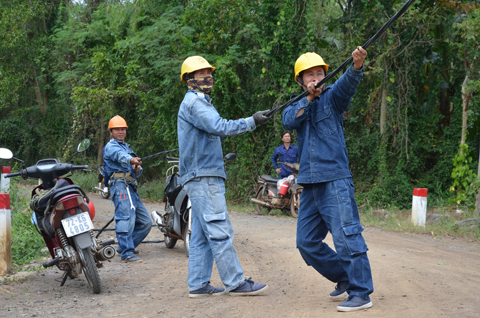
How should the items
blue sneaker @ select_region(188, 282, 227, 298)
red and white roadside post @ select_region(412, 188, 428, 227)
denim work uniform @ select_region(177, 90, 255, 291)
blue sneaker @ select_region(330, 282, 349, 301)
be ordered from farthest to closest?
red and white roadside post @ select_region(412, 188, 428, 227), blue sneaker @ select_region(188, 282, 227, 298), denim work uniform @ select_region(177, 90, 255, 291), blue sneaker @ select_region(330, 282, 349, 301)

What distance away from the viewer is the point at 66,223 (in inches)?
212

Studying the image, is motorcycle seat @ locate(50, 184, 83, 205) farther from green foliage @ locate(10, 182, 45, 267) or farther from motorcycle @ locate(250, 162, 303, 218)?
motorcycle @ locate(250, 162, 303, 218)

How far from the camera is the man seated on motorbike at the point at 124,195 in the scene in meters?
7.25

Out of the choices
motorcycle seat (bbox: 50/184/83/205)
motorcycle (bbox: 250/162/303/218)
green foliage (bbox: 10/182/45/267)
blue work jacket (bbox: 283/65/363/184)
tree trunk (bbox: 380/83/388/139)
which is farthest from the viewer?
tree trunk (bbox: 380/83/388/139)

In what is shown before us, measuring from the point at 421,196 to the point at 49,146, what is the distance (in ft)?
74.4

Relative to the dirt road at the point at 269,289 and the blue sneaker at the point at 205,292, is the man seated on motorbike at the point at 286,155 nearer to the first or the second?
the dirt road at the point at 269,289

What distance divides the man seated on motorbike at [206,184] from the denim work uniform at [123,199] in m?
2.33

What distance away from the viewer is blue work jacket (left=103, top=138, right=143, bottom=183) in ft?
23.4

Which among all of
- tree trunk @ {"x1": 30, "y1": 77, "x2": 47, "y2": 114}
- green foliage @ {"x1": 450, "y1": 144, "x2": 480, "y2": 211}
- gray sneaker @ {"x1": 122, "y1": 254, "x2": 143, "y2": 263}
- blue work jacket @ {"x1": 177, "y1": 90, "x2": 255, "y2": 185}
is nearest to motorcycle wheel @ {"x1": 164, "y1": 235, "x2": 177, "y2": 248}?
gray sneaker @ {"x1": 122, "y1": 254, "x2": 143, "y2": 263}

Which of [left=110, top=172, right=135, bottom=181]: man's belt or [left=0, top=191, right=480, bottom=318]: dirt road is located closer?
[left=0, top=191, right=480, bottom=318]: dirt road

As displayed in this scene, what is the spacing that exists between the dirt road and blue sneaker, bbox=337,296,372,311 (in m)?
0.05

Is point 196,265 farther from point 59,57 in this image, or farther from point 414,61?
point 59,57

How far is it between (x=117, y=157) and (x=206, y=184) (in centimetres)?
273

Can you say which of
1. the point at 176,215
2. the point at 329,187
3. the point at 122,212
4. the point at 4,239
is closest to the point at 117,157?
the point at 122,212
